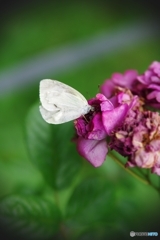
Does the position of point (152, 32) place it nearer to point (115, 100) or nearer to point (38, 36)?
point (38, 36)

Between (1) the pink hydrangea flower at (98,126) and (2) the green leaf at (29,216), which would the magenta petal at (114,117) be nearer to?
(1) the pink hydrangea flower at (98,126)

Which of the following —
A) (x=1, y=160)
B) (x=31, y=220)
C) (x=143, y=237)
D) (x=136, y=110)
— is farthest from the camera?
(x=1, y=160)

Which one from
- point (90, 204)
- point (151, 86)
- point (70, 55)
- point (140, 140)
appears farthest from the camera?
point (70, 55)

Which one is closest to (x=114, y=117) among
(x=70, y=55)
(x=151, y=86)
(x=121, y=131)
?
A: (x=121, y=131)

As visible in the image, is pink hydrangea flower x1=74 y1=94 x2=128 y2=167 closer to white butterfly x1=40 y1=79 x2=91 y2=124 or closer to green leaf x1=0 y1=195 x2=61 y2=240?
white butterfly x1=40 y1=79 x2=91 y2=124

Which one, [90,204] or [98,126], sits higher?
[98,126]

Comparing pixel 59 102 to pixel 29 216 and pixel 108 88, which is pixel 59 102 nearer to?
pixel 108 88

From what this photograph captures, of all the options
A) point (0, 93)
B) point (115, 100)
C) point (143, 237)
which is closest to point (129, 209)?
point (143, 237)
